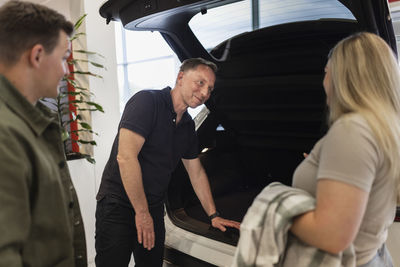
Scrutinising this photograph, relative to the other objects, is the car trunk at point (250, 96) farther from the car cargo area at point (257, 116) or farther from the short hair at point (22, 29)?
the short hair at point (22, 29)

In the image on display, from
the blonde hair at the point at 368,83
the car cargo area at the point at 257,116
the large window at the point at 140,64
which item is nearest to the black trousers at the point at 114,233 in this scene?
the car cargo area at the point at 257,116

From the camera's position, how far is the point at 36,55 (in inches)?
31.2

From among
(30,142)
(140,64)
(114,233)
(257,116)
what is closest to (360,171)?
(30,142)

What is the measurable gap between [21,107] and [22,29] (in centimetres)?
18

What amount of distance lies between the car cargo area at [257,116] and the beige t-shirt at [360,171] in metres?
0.66

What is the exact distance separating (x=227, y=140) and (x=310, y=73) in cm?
78

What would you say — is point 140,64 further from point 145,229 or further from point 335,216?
point 335,216

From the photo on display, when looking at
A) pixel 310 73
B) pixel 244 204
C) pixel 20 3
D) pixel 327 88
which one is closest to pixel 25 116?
pixel 20 3

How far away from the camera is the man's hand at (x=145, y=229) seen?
4.90 ft

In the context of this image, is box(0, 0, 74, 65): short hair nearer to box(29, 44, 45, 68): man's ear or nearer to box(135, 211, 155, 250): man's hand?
box(29, 44, 45, 68): man's ear

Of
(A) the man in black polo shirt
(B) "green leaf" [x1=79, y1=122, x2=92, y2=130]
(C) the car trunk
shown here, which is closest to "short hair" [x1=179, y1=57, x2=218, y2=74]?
(A) the man in black polo shirt

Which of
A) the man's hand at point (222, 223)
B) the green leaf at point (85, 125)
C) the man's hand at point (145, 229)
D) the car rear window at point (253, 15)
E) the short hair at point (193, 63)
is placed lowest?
the man's hand at point (222, 223)

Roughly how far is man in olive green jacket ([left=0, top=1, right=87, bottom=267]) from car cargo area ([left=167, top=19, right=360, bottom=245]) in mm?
882

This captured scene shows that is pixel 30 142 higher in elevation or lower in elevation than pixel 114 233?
higher
